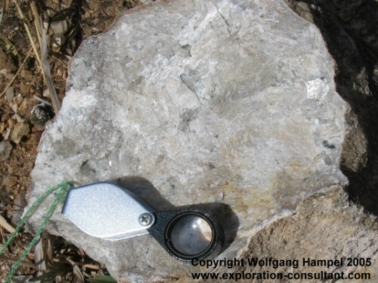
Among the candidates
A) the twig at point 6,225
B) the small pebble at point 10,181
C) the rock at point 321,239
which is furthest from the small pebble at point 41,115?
the rock at point 321,239

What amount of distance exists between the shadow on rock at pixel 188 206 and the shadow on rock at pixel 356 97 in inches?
15.9

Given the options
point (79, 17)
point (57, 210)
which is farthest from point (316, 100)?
point (79, 17)

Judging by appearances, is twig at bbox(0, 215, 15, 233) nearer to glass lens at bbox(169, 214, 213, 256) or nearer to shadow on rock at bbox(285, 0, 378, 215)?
glass lens at bbox(169, 214, 213, 256)

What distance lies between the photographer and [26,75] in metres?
3.13

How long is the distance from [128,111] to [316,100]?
0.65m

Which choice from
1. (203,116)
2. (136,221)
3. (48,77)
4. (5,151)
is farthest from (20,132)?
(203,116)

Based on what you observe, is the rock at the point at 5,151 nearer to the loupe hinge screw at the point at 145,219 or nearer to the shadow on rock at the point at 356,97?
the loupe hinge screw at the point at 145,219

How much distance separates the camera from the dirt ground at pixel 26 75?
298 cm

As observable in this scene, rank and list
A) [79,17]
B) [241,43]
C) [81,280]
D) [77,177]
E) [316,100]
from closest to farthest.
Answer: [316,100] < [241,43] < [77,177] < [81,280] < [79,17]

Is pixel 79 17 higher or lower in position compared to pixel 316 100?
lower

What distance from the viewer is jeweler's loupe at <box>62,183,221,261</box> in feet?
6.55

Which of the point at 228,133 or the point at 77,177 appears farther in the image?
the point at 77,177

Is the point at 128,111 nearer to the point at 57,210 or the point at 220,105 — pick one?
the point at 220,105

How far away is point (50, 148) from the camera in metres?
2.28
